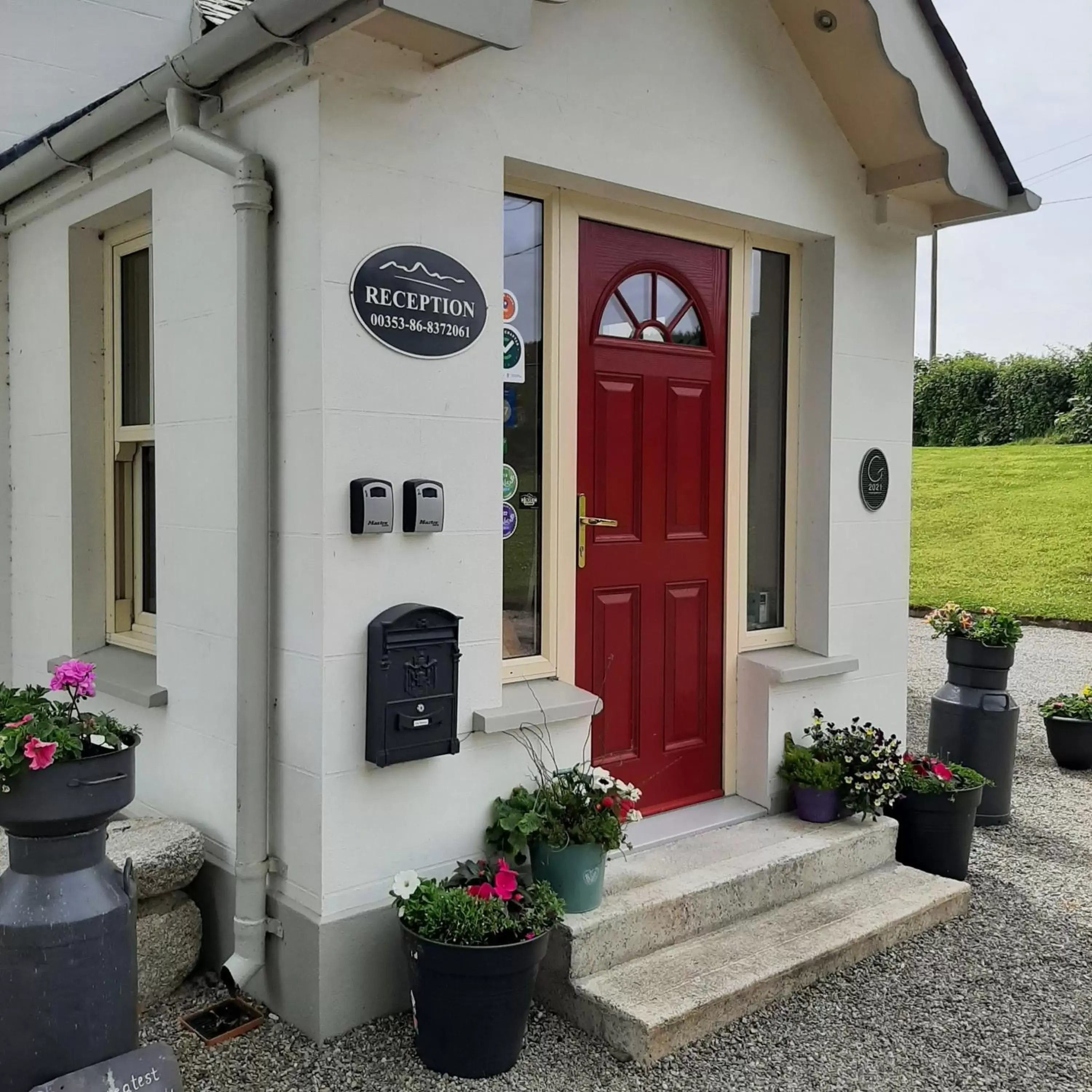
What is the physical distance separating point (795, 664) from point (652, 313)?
5.61 ft

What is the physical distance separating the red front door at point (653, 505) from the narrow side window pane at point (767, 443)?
10.2 inches

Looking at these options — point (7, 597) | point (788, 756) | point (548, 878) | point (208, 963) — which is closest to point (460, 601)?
point (548, 878)

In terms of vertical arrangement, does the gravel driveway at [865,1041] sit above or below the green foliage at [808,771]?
below

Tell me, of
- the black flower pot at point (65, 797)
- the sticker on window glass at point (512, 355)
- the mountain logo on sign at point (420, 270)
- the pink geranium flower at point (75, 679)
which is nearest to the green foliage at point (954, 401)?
the sticker on window glass at point (512, 355)

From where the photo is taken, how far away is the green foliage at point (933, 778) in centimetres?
480

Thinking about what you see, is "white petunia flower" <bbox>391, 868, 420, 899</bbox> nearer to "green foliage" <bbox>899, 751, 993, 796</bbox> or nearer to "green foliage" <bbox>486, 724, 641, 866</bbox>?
"green foliage" <bbox>486, 724, 641, 866</bbox>

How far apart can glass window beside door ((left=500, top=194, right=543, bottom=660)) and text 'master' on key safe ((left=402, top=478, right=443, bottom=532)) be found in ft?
1.91

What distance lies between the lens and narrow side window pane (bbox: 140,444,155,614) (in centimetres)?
468

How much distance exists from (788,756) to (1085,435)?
19.6m

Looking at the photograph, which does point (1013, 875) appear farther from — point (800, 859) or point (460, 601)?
point (460, 601)

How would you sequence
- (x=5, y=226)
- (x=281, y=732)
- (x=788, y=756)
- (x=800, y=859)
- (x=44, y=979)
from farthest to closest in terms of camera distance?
(x=5, y=226) < (x=788, y=756) < (x=800, y=859) < (x=281, y=732) < (x=44, y=979)

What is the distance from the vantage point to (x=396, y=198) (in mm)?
3477

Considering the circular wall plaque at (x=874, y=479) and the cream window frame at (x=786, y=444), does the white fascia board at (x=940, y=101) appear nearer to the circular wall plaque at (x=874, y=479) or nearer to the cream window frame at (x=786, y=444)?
the cream window frame at (x=786, y=444)

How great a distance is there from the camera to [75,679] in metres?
3.04
